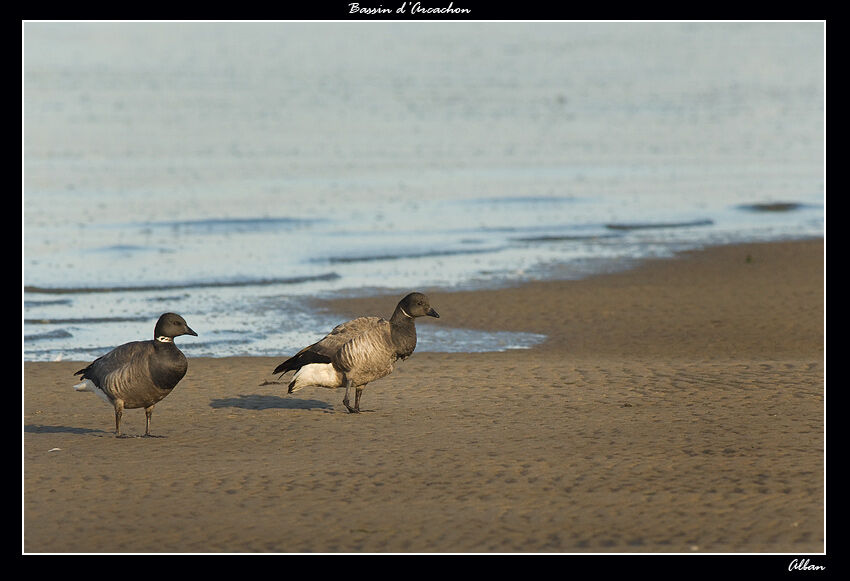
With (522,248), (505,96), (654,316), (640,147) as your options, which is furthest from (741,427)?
(505,96)

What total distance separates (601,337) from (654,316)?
1.82 meters

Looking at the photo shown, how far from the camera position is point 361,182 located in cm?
3597

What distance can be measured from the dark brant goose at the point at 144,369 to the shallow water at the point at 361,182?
5.01 m

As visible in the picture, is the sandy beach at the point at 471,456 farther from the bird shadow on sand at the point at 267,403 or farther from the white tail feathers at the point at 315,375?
the white tail feathers at the point at 315,375

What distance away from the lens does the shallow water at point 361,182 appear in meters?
21.5

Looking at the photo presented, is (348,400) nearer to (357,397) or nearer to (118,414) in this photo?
(357,397)

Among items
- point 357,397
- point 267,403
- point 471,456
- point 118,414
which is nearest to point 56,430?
point 118,414

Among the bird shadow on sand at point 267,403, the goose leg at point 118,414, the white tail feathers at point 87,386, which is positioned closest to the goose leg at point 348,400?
the bird shadow on sand at point 267,403

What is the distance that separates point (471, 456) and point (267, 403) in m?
3.42

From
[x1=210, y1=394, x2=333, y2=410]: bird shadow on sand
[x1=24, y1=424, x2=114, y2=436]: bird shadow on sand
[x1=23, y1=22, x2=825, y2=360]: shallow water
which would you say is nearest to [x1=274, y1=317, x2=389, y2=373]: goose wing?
[x1=210, y1=394, x2=333, y2=410]: bird shadow on sand

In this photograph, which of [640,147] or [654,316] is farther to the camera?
[640,147]

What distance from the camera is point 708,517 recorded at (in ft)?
30.3
